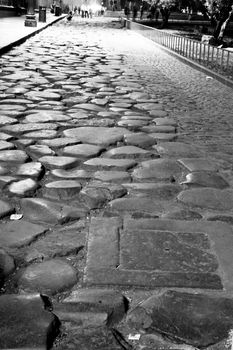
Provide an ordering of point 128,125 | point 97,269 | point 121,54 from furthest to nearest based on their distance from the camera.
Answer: point 121,54, point 128,125, point 97,269

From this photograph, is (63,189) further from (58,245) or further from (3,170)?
(58,245)

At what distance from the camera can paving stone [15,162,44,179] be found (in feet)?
12.4

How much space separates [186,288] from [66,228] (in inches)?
34.9

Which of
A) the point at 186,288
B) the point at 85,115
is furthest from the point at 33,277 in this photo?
the point at 85,115

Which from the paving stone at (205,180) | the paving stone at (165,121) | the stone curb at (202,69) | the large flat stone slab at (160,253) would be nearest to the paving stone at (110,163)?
the paving stone at (205,180)

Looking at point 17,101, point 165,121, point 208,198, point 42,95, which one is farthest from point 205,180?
point 42,95

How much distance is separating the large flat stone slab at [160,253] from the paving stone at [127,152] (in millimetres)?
1435

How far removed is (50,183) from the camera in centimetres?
361

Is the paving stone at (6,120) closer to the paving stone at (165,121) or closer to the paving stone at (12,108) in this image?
the paving stone at (12,108)

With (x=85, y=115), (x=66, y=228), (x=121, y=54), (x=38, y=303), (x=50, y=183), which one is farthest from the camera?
(x=121, y=54)

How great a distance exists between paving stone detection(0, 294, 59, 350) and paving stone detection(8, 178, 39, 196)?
1.30 meters

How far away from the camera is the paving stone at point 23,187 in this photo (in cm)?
341

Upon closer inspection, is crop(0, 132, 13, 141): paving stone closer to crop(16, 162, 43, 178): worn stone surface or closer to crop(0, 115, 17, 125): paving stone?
crop(0, 115, 17, 125): paving stone

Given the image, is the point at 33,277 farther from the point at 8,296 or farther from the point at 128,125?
the point at 128,125
